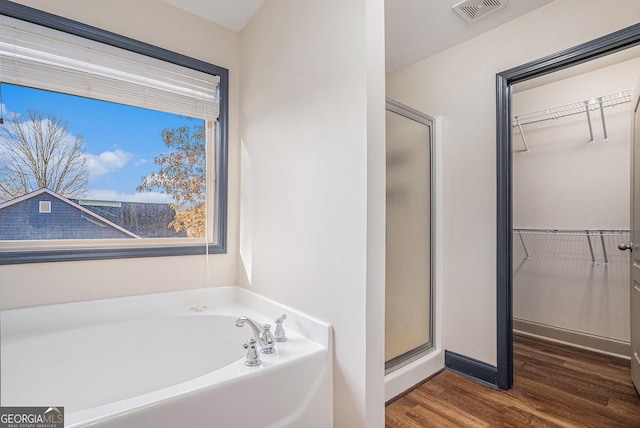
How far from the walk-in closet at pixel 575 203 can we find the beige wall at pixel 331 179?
225 centimetres

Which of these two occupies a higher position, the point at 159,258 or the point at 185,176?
the point at 185,176

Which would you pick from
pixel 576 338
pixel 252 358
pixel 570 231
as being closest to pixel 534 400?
pixel 576 338

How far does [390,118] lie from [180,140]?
130 cm

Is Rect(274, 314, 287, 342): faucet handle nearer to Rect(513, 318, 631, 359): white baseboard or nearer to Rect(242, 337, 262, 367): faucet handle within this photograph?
Rect(242, 337, 262, 367): faucet handle

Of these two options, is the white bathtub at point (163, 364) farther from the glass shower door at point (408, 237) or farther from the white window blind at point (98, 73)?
the white window blind at point (98, 73)

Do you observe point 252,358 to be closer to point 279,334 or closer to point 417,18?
point 279,334

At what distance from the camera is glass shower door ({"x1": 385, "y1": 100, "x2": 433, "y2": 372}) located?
1929 millimetres

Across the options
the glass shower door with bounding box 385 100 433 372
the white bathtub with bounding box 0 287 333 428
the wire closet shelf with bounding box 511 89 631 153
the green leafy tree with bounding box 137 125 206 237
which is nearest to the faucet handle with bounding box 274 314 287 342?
the white bathtub with bounding box 0 287 333 428

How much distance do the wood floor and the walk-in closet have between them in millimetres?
437

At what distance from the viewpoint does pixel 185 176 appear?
6.56 feet

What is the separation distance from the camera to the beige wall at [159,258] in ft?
5.08

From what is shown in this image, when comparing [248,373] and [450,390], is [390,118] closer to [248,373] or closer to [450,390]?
[248,373]

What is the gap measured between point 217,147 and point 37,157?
992 millimetres

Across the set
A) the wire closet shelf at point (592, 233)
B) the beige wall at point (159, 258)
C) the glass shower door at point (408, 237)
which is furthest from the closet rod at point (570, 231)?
the beige wall at point (159, 258)
